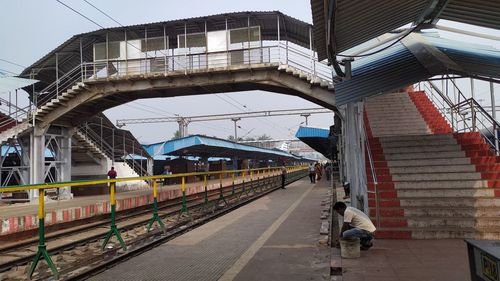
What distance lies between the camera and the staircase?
28.1 feet

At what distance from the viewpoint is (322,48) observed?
927cm

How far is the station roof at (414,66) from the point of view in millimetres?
9828

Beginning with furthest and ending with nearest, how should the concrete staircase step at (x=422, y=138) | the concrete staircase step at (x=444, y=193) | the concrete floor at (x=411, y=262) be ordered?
the concrete staircase step at (x=422, y=138) < the concrete staircase step at (x=444, y=193) < the concrete floor at (x=411, y=262)

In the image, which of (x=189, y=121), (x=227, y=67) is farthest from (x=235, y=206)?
(x=189, y=121)

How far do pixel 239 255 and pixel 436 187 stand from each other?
4.91m

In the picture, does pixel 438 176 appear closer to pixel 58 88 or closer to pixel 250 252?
pixel 250 252

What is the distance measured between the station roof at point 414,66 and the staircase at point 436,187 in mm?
1992

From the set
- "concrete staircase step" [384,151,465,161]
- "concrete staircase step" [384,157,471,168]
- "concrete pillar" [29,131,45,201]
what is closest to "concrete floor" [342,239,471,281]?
"concrete staircase step" [384,157,471,168]

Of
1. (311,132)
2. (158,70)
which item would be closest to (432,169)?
(158,70)

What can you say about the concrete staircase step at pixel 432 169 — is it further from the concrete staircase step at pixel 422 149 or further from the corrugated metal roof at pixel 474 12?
the corrugated metal roof at pixel 474 12

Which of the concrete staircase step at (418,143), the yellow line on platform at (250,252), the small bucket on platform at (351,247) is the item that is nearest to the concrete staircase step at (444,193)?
the concrete staircase step at (418,143)

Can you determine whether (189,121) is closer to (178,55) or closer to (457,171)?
(178,55)

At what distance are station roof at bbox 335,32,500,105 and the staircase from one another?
199 centimetres

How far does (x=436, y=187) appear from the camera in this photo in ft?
32.6
